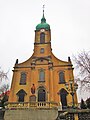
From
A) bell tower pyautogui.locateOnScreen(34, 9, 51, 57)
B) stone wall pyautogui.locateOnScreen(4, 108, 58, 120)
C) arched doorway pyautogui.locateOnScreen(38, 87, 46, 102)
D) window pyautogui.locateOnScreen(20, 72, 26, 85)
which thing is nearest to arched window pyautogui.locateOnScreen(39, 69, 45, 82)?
arched doorway pyautogui.locateOnScreen(38, 87, 46, 102)

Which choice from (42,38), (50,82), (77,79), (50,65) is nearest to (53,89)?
(50,82)

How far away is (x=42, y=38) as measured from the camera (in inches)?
1550

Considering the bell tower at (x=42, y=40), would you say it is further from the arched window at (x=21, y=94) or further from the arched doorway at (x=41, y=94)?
the arched window at (x=21, y=94)

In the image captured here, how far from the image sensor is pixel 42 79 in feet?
109

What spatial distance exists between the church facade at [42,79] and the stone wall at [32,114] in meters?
7.49

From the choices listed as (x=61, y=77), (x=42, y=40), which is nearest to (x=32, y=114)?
(x=61, y=77)

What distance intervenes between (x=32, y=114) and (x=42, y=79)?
11.5 meters

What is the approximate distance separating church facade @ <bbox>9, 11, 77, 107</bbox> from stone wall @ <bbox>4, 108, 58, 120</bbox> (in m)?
7.49

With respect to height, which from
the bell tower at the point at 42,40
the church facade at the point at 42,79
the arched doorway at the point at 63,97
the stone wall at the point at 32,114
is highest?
the bell tower at the point at 42,40

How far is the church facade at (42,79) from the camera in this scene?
31.2 meters

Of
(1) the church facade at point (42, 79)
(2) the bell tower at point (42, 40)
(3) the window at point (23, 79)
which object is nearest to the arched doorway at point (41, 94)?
(1) the church facade at point (42, 79)

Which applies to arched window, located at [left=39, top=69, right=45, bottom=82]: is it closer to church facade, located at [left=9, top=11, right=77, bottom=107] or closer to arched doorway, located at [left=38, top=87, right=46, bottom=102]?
church facade, located at [left=9, top=11, right=77, bottom=107]

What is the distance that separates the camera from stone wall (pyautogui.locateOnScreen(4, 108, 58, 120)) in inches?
864

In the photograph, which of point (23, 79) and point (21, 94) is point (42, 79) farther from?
point (21, 94)
